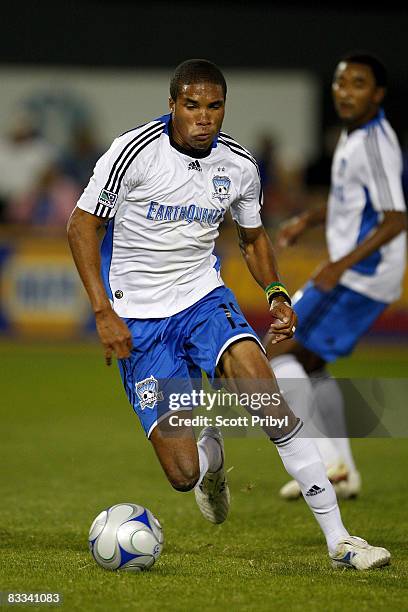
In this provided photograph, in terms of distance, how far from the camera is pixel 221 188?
230 inches

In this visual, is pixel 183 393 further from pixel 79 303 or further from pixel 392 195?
pixel 79 303

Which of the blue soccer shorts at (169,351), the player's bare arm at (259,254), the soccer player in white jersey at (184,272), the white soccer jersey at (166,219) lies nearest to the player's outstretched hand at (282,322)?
the soccer player in white jersey at (184,272)

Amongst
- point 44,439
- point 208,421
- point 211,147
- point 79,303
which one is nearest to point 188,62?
point 211,147

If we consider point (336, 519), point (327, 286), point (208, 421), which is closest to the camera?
point (336, 519)

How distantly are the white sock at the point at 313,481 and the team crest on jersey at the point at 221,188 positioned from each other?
118 cm

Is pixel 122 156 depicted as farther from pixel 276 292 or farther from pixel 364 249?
pixel 364 249

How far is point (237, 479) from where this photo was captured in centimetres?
805

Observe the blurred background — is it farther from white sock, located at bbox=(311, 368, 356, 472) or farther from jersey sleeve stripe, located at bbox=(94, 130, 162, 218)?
jersey sleeve stripe, located at bbox=(94, 130, 162, 218)

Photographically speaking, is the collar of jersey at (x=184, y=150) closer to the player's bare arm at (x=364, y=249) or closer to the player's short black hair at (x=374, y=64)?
the player's bare arm at (x=364, y=249)

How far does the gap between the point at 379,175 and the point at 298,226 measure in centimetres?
76

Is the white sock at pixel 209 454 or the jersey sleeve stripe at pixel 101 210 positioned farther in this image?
the white sock at pixel 209 454

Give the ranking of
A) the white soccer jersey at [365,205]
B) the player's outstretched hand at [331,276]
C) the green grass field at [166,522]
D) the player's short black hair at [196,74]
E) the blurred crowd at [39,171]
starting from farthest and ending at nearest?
1. the blurred crowd at [39,171]
2. the white soccer jersey at [365,205]
3. the player's outstretched hand at [331,276]
4. the player's short black hair at [196,74]
5. the green grass field at [166,522]

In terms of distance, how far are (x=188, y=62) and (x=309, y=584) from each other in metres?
2.45

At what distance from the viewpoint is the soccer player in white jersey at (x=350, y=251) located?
7637 millimetres
